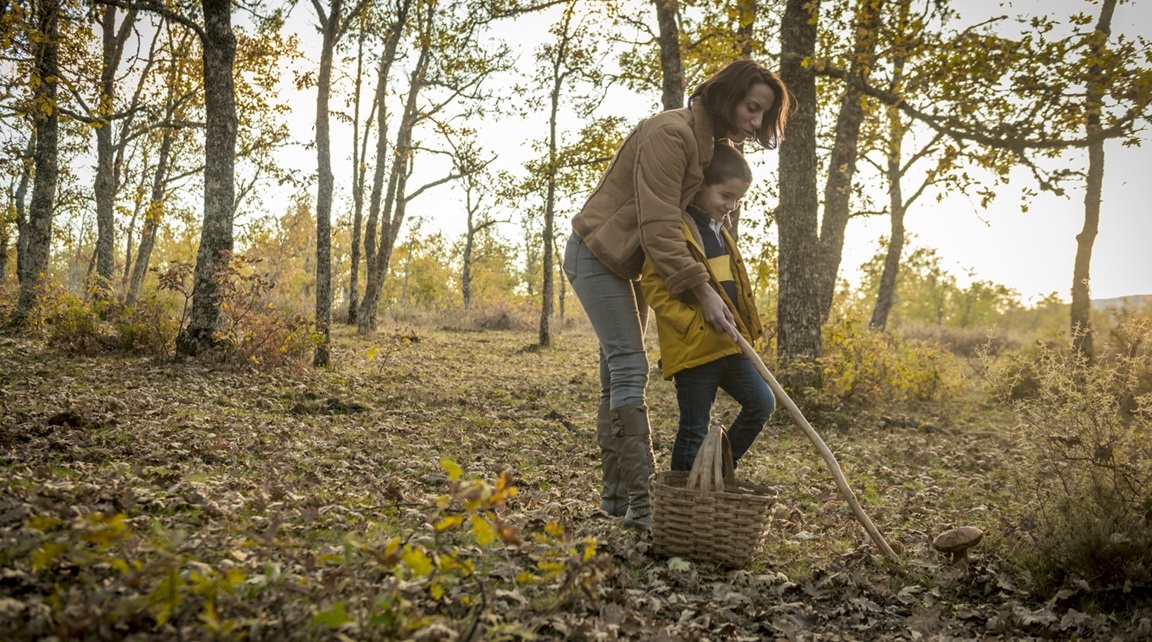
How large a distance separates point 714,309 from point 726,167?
81 cm

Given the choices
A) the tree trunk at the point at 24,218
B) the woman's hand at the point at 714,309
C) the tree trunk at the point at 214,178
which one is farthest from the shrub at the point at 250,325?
the woman's hand at the point at 714,309

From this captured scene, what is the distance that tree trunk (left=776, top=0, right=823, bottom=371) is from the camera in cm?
858

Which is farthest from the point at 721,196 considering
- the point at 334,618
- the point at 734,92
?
the point at 334,618

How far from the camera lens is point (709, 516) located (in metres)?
3.25

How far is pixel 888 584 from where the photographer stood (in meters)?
3.46

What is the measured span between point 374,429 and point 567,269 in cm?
347

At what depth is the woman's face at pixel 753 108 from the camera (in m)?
3.52

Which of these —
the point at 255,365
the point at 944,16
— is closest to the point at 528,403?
the point at 255,365

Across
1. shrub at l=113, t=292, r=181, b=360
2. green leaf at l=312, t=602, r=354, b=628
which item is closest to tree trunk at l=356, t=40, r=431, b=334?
shrub at l=113, t=292, r=181, b=360

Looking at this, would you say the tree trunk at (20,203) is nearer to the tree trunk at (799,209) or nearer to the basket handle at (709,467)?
the tree trunk at (799,209)


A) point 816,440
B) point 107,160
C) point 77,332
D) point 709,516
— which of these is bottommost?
point 709,516

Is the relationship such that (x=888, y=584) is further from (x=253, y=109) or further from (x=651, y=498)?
(x=253, y=109)

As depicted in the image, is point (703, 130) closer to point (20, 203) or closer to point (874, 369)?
point (874, 369)

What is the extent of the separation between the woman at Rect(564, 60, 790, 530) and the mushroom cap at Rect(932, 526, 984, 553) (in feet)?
4.98
